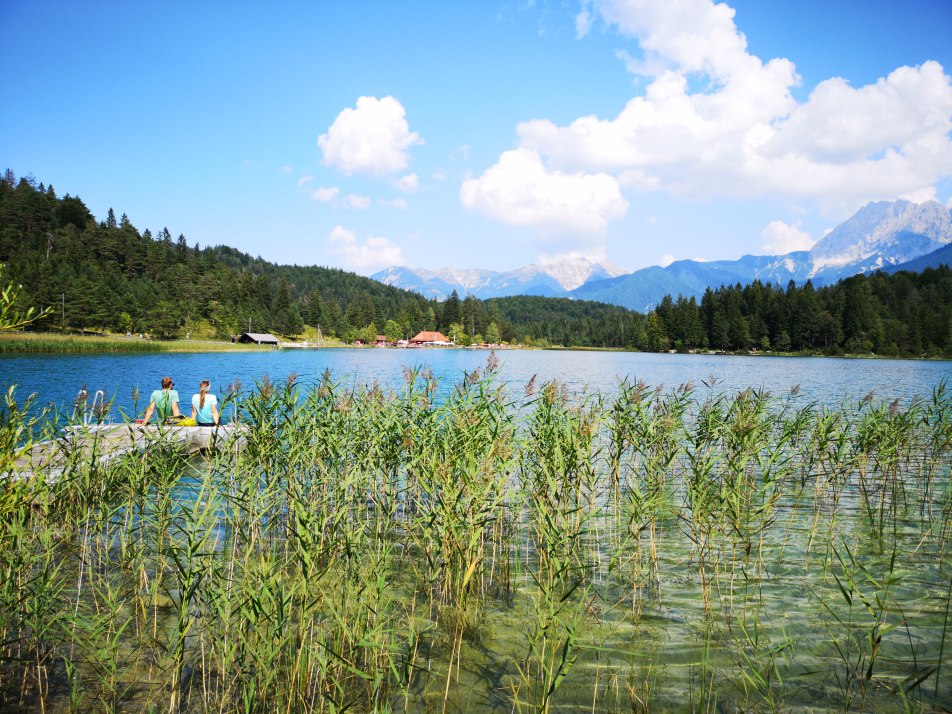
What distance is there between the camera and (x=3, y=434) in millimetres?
4480

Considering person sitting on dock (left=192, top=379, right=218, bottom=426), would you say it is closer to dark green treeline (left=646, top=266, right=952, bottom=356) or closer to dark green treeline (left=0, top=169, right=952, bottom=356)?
dark green treeline (left=0, top=169, right=952, bottom=356)

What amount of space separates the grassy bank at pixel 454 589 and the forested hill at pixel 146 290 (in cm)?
7565

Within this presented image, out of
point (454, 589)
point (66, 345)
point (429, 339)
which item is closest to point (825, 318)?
point (429, 339)

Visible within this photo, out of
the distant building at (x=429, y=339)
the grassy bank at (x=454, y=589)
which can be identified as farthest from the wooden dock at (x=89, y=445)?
the distant building at (x=429, y=339)

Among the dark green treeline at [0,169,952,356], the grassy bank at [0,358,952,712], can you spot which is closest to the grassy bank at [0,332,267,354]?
the dark green treeline at [0,169,952,356]

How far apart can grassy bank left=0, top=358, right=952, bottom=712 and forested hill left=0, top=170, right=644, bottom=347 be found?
75.7m

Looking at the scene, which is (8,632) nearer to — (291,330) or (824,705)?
(824,705)

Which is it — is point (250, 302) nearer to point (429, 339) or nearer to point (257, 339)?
point (257, 339)

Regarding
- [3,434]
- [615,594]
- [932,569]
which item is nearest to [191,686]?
[3,434]

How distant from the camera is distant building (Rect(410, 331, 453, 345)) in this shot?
16538 centimetres

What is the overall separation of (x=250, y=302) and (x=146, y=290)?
3288 centimetres

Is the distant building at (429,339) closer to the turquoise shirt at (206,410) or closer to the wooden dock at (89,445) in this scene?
the turquoise shirt at (206,410)

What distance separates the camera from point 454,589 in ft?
21.5

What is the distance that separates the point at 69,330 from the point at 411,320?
10143cm
